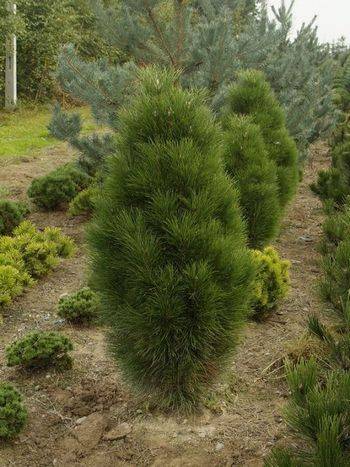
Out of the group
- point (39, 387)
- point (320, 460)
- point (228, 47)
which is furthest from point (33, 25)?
point (320, 460)

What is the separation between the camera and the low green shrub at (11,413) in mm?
3553

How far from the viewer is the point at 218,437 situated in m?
3.61

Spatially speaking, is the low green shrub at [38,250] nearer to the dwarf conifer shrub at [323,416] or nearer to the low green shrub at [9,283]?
the low green shrub at [9,283]

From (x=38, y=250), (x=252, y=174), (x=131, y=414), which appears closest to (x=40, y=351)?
(x=131, y=414)

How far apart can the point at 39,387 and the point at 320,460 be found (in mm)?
2663

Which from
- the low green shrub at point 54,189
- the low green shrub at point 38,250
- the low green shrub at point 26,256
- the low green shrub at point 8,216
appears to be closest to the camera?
the low green shrub at point 26,256

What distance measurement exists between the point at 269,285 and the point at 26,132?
12399 mm

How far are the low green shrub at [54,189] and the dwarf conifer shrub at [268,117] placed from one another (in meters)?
3.13

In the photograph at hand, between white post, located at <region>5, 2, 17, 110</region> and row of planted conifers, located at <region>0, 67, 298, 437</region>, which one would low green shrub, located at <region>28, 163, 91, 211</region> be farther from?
white post, located at <region>5, 2, 17, 110</region>

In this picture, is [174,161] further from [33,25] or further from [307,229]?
[33,25]

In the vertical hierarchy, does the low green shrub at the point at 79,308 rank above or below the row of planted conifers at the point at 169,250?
below

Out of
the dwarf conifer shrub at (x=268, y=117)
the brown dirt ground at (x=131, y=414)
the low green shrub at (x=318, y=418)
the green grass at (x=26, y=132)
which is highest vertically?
the dwarf conifer shrub at (x=268, y=117)

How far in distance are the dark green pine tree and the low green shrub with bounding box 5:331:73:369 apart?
102 centimetres

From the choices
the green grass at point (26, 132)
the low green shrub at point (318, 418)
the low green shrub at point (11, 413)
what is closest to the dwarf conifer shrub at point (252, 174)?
the low green shrub at point (11, 413)
